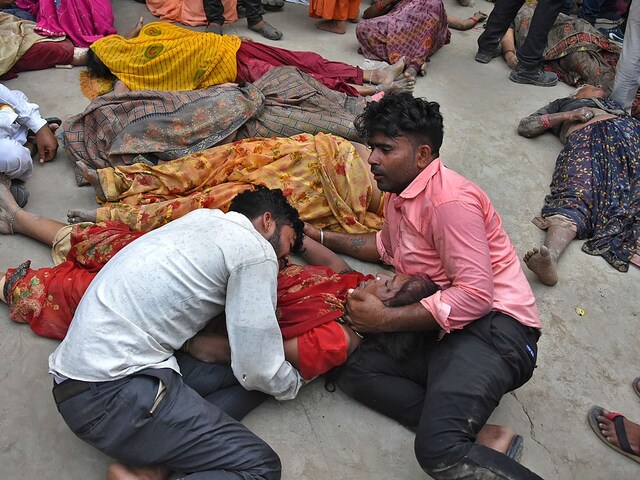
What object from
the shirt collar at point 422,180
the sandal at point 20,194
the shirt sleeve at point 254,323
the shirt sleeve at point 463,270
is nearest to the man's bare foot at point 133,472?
the shirt sleeve at point 254,323

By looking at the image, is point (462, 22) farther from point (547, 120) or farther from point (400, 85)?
point (547, 120)

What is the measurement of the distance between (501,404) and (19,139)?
116 inches

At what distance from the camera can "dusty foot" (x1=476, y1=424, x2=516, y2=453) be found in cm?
214

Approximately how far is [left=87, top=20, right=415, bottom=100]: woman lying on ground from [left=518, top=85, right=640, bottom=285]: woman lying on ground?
1533 millimetres

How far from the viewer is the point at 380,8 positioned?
5.40 meters

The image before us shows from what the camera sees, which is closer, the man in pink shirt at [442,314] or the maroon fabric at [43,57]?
the man in pink shirt at [442,314]

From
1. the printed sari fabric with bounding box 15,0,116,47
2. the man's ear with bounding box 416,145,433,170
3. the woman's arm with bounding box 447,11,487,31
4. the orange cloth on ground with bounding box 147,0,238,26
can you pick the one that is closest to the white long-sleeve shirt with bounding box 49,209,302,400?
the man's ear with bounding box 416,145,433,170

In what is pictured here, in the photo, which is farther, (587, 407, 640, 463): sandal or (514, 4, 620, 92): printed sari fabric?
(514, 4, 620, 92): printed sari fabric

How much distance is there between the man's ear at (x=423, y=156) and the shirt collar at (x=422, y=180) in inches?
1.8

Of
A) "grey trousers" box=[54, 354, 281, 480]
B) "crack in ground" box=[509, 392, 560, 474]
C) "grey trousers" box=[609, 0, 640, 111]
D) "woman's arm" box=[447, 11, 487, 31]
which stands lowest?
"crack in ground" box=[509, 392, 560, 474]

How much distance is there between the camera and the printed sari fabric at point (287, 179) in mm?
3035

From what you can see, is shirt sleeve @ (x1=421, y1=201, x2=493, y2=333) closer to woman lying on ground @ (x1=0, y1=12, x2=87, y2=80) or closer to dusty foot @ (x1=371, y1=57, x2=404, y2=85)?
dusty foot @ (x1=371, y1=57, x2=404, y2=85)

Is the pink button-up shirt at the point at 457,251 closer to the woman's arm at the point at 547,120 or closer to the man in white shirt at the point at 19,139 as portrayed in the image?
the man in white shirt at the point at 19,139

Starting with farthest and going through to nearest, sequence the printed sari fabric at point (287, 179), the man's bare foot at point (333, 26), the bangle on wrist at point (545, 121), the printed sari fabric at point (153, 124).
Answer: the man's bare foot at point (333, 26), the bangle on wrist at point (545, 121), the printed sari fabric at point (153, 124), the printed sari fabric at point (287, 179)
